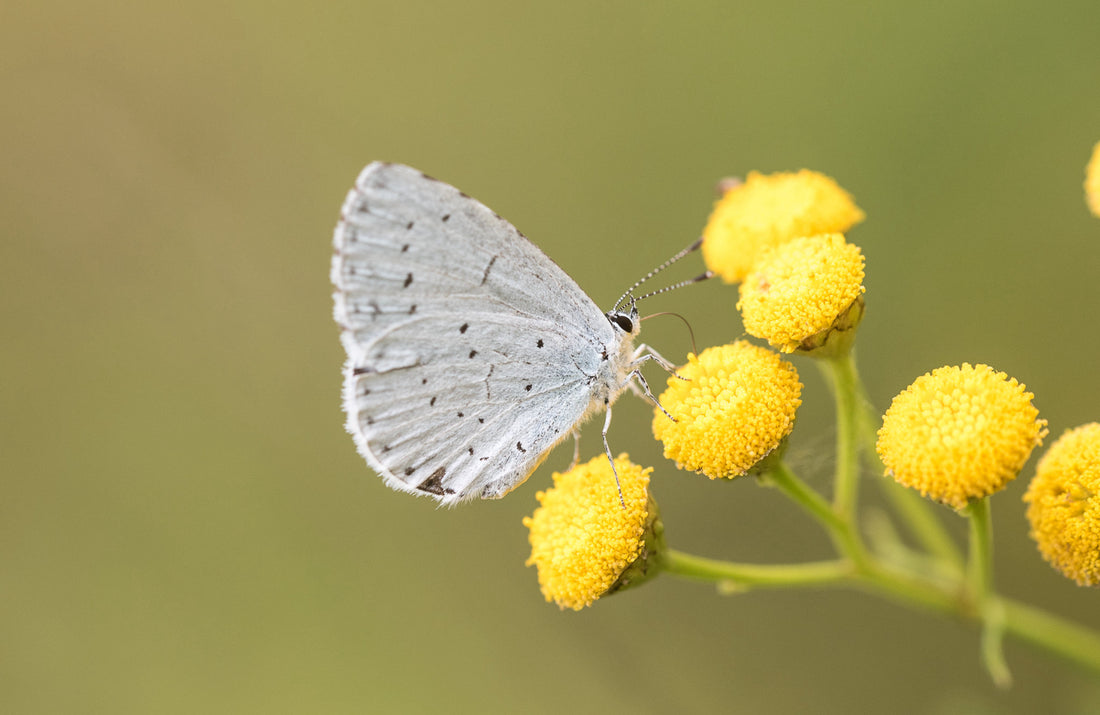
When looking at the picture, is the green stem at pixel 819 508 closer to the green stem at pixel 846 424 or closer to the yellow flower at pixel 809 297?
the green stem at pixel 846 424

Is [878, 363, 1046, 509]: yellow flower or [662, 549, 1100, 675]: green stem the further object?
[662, 549, 1100, 675]: green stem

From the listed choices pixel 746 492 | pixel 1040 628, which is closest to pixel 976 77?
pixel 746 492

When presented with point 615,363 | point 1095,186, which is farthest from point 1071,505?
point 615,363

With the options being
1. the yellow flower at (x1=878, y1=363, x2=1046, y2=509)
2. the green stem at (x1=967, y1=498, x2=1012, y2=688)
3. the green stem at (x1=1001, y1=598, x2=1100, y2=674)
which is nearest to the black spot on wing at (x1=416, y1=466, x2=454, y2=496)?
the yellow flower at (x1=878, y1=363, x2=1046, y2=509)

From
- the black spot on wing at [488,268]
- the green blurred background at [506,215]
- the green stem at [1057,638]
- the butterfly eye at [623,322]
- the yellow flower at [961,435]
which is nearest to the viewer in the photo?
the yellow flower at [961,435]

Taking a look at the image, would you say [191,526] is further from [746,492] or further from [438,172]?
[746,492]

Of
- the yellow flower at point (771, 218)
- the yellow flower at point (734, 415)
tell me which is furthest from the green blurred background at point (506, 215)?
the yellow flower at point (734, 415)

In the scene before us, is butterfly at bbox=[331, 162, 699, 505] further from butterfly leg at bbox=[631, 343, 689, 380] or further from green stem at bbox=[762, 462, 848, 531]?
green stem at bbox=[762, 462, 848, 531]
